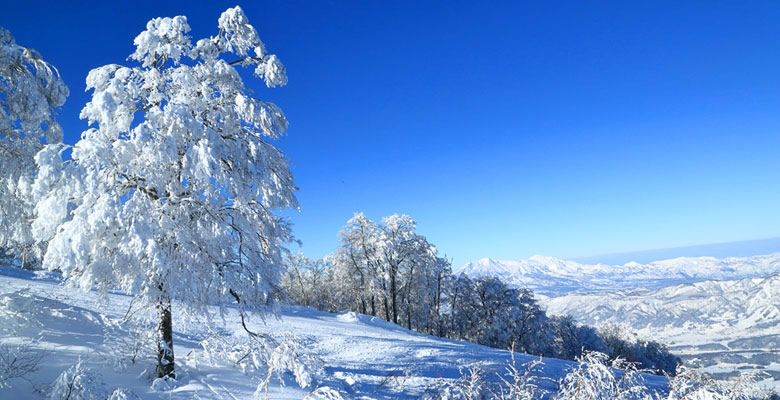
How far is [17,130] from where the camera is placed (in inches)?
350

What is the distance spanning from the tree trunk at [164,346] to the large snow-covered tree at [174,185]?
0.08 ft

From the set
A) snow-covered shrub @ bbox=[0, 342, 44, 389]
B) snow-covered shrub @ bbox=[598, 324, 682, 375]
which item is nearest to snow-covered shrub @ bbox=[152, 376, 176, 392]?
snow-covered shrub @ bbox=[0, 342, 44, 389]

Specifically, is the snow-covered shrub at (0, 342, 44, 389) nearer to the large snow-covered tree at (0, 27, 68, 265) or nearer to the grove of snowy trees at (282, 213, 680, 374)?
the large snow-covered tree at (0, 27, 68, 265)

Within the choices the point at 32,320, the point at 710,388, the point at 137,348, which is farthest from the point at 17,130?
the point at 710,388

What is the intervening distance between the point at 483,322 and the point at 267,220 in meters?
31.1

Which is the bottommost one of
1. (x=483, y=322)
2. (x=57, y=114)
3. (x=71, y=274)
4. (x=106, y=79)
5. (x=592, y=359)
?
(x=483, y=322)

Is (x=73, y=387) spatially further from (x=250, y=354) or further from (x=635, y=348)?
(x=635, y=348)

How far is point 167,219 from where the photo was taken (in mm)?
6086

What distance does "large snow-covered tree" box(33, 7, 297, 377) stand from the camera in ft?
18.4

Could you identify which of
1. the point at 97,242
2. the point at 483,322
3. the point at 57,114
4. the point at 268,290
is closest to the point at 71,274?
the point at 97,242

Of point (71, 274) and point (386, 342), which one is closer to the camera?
point (71, 274)

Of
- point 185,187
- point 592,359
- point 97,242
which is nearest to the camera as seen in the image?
point 592,359

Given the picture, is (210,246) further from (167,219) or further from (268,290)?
(268,290)

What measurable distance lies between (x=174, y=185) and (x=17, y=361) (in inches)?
139
